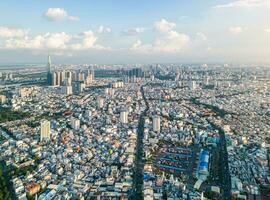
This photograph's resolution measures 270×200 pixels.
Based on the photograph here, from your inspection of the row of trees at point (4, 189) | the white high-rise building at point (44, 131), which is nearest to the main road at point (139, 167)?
the row of trees at point (4, 189)

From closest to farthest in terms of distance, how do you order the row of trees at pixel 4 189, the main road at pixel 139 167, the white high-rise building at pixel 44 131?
the row of trees at pixel 4 189
the main road at pixel 139 167
the white high-rise building at pixel 44 131

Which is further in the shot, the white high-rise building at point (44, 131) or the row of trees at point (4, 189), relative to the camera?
the white high-rise building at point (44, 131)

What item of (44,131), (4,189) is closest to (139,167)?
(4,189)

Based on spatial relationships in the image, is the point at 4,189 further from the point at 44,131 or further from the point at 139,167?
the point at 44,131

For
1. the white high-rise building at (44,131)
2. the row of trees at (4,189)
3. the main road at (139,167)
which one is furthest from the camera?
the white high-rise building at (44,131)

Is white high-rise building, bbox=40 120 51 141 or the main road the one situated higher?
white high-rise building, bbox=40 120 51 141

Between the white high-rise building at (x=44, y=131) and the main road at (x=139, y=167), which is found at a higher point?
the white high-rise building at (x=44, y=131)

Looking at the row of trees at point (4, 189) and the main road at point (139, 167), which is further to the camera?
the main road at point (139, 167)

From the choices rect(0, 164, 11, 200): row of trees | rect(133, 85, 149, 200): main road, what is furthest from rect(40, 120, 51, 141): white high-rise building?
rect(133, 85, 149, 200): main road

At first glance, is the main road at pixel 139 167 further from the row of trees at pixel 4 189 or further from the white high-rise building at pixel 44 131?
the white high-rise building at pixel 44 131

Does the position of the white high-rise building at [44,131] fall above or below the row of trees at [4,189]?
above

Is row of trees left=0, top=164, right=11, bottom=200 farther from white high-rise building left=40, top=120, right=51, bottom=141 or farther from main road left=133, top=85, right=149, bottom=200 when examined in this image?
main road left=133, top=85, right=149, bottom=200
